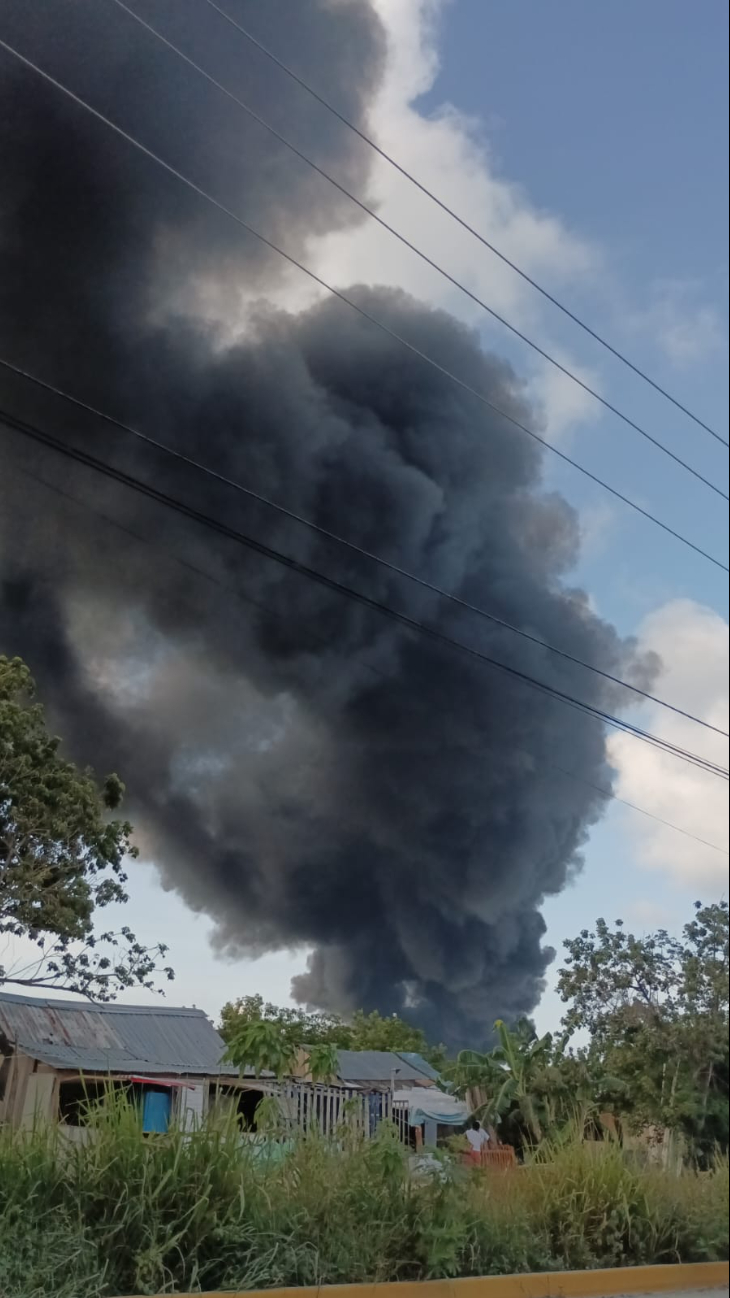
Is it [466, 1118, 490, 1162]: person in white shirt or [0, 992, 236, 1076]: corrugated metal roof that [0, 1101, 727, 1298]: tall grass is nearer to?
[466, 1118, 490, 1162]: person in white shirt

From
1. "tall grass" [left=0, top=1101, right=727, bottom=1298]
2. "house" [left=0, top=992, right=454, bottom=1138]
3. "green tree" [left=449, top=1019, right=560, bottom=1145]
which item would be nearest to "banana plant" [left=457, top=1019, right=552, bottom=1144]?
"green tree" [left=449, top=1019, right=560, bottom=1145]

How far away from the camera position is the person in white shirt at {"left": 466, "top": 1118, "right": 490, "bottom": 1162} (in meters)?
7.63

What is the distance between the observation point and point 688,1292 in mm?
7660

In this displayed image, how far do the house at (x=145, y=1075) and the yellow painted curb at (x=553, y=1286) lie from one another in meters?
1.11

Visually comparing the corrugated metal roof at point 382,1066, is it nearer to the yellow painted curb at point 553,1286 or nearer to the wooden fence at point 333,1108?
the wooden fence at point 333,1108

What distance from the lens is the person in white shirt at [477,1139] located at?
25.0 feet

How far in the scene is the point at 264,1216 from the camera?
5.85 m

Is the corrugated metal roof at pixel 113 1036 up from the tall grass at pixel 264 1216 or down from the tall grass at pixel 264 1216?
up

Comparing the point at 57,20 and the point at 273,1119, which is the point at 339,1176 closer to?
the point at 273,1119

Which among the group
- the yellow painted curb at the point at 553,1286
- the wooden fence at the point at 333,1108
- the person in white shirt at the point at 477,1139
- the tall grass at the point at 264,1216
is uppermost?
the wooden fence at the point at 333,1108

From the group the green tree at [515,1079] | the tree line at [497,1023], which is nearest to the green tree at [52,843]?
the tree line at [497,1023]

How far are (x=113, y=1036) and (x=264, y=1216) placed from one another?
1.35 metres

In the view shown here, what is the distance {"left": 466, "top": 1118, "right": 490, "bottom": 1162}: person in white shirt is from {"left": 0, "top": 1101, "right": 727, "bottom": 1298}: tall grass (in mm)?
201

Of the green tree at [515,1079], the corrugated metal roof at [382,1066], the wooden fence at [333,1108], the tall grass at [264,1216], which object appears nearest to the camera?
the tall grass at [264,1216]
